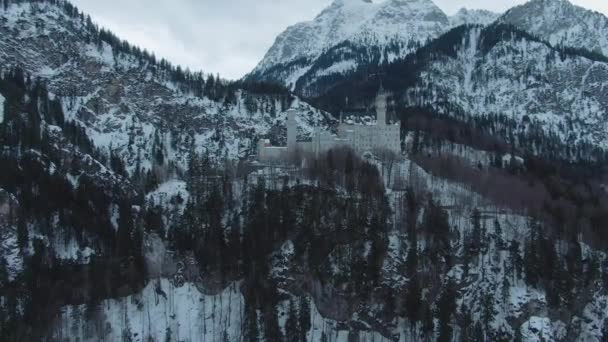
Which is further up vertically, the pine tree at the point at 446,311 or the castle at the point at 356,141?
the castle at the point at 356,141

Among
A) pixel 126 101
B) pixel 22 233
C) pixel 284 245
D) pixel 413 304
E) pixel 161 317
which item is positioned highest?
pixel 126 101

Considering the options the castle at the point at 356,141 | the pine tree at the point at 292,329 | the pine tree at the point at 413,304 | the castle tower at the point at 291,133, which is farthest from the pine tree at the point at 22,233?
the pine tree at the point at 413,304

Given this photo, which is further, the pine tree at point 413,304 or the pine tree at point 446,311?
the pine tree at point 413,304

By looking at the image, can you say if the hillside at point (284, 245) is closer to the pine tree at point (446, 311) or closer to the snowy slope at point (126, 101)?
the pine tree at point (446, 311)

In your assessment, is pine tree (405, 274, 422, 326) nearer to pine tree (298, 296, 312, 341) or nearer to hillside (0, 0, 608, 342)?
hillside (0, 0, 608, 342)

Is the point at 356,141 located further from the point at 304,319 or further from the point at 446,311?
the point at 304,319

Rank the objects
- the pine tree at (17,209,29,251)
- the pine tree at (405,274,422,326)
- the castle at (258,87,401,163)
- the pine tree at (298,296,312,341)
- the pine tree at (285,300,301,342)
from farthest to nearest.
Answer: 1. the castle at (258,87,401,163)
2. the pine tree at (17,209,29,251)
3. the pine tree at (405,274,422,326)
4. the pine tree at (298,296,312,341)
5. the pine tree at (285,300,301,342)

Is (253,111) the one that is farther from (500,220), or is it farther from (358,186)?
(500,220)

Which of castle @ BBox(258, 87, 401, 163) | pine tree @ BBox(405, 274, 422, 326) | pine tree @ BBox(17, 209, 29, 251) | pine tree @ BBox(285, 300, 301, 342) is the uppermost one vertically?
castle @ BBox(258, 87, 401, 163)

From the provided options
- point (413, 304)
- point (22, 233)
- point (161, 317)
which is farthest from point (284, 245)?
point (22, 233)

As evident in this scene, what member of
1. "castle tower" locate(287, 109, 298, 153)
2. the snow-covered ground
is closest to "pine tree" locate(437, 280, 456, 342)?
the snow-covered ground

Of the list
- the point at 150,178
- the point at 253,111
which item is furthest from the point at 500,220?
the point at 253,111
